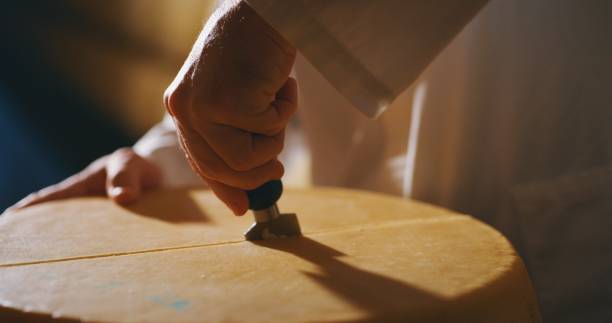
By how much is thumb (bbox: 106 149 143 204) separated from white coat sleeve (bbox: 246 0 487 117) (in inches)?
17.9

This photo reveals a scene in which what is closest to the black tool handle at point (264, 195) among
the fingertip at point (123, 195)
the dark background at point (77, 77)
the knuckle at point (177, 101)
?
the knuckle at point (177, 101)

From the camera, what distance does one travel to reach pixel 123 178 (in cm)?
96

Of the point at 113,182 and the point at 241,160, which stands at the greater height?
the point at 241,160

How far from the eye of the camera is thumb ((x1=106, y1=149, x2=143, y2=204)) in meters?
0.92

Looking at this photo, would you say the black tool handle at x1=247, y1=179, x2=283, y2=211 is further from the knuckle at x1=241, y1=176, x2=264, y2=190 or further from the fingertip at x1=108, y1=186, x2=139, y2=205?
the fingertip at x1=108, y1=186, x2=139, y2=205

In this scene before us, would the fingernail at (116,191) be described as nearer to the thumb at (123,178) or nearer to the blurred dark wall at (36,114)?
the thumb at (123,178)

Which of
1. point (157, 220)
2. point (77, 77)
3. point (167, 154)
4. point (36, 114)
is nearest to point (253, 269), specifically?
point (157, 220)

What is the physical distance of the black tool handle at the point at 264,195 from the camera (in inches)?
25.9

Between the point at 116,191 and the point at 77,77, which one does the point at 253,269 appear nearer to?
the point at 116,191

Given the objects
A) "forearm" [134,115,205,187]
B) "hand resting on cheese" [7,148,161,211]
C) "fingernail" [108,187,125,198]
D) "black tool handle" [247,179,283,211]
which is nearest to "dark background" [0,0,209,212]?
"forearm" [134,115,205,187]

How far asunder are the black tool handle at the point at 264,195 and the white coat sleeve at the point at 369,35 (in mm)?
144

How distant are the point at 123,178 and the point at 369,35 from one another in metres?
0.54

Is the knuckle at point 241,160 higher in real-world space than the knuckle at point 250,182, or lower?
higher

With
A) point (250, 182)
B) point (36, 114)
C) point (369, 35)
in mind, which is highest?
point (369, 35)
